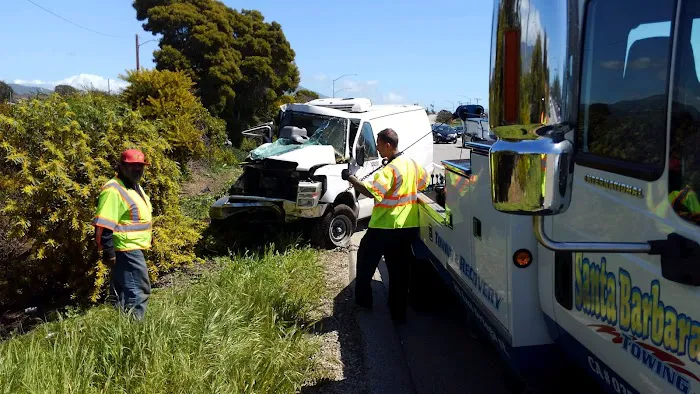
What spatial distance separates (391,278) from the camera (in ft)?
17.8

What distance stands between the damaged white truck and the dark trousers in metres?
2.73

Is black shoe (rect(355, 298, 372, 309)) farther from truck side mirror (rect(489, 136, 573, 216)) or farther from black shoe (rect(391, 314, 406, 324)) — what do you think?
truck side mirror (rect(489, 136, 573, 216))

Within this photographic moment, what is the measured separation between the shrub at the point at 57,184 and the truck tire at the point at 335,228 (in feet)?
8.43

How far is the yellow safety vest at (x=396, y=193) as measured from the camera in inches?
199

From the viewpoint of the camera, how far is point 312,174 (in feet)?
26.9

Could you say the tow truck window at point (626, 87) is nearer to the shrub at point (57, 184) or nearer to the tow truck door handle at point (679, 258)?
the tow truck door handle at point (679, 258)

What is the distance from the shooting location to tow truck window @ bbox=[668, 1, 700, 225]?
1763mm

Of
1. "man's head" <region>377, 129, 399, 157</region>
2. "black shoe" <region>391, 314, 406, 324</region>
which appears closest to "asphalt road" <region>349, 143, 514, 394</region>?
"black shoe" <region>391, 314, 406, 324</region>

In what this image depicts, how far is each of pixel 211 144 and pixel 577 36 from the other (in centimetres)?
1603

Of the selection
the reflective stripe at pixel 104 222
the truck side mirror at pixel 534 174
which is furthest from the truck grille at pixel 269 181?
the truck side mirror at pixel 534 174

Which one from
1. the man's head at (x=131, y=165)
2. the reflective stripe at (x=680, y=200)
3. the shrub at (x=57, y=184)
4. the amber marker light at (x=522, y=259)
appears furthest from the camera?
the shrub at (x=57, y=184)

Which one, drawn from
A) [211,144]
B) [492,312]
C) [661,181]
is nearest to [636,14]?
[661,181]

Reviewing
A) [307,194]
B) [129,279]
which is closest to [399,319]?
[129,279]

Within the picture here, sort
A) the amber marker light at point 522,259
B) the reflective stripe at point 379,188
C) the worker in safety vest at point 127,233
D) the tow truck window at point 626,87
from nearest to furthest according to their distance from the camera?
the tow truck window at point 626,87
the amber marker light at point 522,259
the worker in safety vest at point 127,233
the reflective stripe at point 379,188
